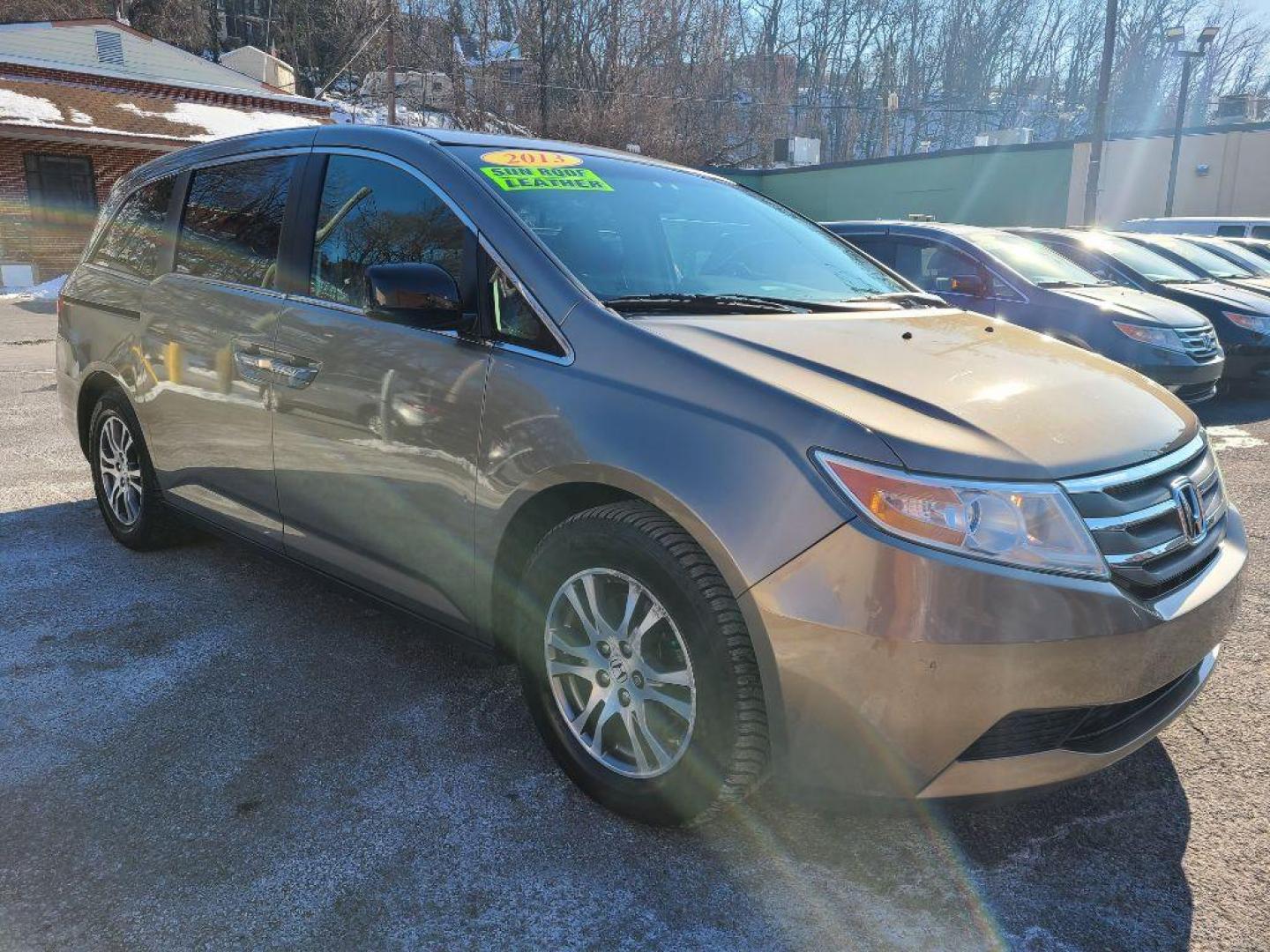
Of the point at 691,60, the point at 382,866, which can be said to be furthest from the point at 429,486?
the point at 691,60

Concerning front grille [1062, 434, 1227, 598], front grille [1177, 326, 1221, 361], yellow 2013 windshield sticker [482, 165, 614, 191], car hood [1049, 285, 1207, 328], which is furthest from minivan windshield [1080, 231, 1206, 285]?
front grille [1062, 434, 1227, 598]

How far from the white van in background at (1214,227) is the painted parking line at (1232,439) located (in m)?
11.9

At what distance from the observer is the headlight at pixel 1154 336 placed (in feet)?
25.1

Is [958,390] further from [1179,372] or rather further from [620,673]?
[1179,372]

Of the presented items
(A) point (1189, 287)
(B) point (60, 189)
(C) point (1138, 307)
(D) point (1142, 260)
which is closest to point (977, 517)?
(C) point (1138, 307)

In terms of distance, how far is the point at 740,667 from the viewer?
2.14 metres

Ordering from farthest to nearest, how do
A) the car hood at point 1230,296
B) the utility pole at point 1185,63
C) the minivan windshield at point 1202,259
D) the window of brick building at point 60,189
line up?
1. the utility pole at point 1185,63
2. the window of brick building at point 60,189
3. the minivan windshield at point 1202,259
4. the car hood at point 1230,296

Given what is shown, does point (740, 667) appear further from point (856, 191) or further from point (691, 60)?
point (691, 60)

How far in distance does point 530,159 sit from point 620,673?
67.5 inches

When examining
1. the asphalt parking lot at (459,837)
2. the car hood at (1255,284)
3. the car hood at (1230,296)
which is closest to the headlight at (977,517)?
the asphalt parking lot at (459,837)

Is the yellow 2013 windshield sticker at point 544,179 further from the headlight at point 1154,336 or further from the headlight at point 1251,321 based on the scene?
the headlight at point 1251,321

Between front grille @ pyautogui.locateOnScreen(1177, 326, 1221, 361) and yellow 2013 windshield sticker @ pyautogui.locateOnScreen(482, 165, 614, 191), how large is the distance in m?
6.33

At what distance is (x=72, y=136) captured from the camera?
20.4m

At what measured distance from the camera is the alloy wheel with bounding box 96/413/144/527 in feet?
14.3
